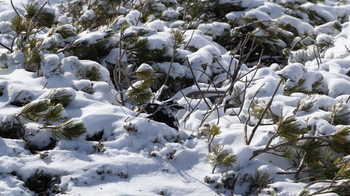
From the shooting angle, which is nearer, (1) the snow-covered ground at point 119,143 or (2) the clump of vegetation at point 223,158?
(1) the snow-covered ground at point 119,143

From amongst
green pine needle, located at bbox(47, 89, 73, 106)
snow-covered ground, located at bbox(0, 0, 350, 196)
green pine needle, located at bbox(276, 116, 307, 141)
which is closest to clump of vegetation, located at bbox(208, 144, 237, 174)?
snow-covered ground, located at bbox(0, 0, 350, 196)

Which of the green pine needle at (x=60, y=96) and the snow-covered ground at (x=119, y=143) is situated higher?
the green pine needle at (x=60, y=96)

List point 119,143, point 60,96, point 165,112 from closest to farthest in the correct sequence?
point 119,143
point 60,96
point 165,112

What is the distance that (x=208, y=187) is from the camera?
2033 mm

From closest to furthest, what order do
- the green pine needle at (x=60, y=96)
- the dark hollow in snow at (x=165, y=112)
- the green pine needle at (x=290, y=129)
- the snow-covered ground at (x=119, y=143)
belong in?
the snow-covered ground at (x=119, y=143), the green pine needle at (x=290, y=129), the green pine needle at (x=60, y=96), the dark hollow in snow at (x=165, y=112)

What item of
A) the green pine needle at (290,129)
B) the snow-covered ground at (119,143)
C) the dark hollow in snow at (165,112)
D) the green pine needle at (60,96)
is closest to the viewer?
the snow-covered ground at (119,143)

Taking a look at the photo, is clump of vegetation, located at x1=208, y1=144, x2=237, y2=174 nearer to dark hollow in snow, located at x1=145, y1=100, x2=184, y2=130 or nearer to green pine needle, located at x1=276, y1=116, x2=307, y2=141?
green pine needle, located at x1=276, y1=116, x2=307, y2=141

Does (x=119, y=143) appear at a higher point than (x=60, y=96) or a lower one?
lower

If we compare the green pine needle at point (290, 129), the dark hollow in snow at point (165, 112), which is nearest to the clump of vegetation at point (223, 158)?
the green pine needle at point (290, 129)

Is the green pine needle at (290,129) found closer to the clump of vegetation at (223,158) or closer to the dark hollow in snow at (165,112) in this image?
the clump of vegetation at (223,158)

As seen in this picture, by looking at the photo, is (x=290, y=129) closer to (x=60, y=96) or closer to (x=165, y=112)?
(x=165, y=112)

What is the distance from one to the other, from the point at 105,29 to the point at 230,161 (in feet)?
8.59

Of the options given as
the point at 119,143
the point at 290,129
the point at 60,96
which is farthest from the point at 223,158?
the point at 60,96

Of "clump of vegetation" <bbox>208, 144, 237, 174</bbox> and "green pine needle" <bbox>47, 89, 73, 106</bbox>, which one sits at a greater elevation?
"green pine needle" <bbox>47, 89, 73, 106</bbox>
